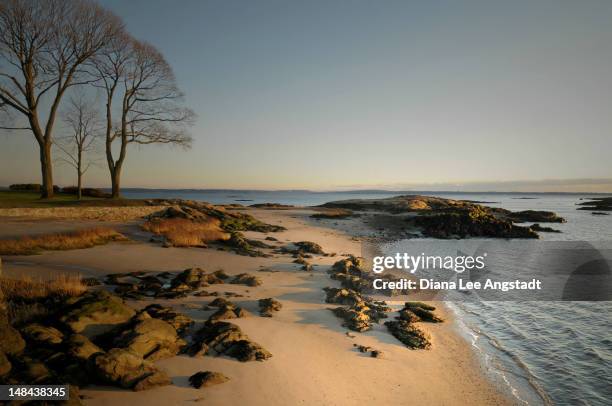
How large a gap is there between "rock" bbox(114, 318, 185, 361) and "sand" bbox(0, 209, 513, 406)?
22 centimetres

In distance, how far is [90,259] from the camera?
40.9 feet

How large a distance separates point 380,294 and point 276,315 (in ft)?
14.6

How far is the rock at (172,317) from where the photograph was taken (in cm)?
725

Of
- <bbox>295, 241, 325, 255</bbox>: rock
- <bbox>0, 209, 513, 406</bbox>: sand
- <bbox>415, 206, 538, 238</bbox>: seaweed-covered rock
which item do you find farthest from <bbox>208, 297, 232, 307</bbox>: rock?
<bbox>415, 206, 538, 238</bbox>: seaweed-covered rock

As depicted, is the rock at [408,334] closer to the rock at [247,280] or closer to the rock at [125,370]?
the rock at [247,280]

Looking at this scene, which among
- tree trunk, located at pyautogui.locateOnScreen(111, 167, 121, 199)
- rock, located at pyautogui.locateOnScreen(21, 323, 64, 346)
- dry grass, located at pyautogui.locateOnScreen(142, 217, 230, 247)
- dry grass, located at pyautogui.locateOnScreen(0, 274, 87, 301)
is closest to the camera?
rock, located at pyautogui.locateOnScreen(21, 323, 64, 346)

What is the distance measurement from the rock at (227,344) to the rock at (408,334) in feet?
11.4

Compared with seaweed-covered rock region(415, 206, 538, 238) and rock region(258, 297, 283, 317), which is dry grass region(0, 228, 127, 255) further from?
seaweed-covered rock region(415, 206, 538, 238)

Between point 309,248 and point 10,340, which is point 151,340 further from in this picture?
point 309,248

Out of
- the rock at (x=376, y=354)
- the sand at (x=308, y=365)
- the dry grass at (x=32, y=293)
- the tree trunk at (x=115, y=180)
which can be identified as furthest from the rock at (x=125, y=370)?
the tree trunk at (x=115, y=180)

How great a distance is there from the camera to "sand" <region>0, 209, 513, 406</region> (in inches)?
216

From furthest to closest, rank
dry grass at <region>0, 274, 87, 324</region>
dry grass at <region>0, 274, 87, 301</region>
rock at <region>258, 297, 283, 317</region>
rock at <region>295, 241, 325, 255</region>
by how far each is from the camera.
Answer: rock at <region>295, 241, 325, 255</region>, rock at <region>258, 297, 283, 317</region>, dry grass at <region>0, 274, 87, 301</region>, dry grass at <region>0, 274, 87, 324</region>

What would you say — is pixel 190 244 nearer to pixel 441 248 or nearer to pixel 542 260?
pixel 441 248

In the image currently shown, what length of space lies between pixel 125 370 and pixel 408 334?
20.7 ft
